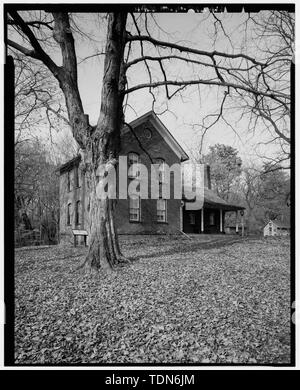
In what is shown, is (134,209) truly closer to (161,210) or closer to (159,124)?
(161,210)

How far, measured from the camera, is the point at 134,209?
10.9 m

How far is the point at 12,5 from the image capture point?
2100 millimetres

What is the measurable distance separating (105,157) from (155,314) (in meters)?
2.87

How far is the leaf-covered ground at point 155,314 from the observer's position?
2193 mm

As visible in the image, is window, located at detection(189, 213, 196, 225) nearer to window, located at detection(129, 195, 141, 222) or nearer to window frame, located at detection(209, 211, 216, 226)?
window frame, located at detection(209, 211, 216, 226)

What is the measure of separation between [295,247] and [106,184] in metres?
3.43

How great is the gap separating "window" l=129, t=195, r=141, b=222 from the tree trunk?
221 inches

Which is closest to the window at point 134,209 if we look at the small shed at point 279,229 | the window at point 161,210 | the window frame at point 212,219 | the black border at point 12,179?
the window at point 161,210

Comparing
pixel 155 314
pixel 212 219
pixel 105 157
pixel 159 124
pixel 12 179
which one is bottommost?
pixel 212 219

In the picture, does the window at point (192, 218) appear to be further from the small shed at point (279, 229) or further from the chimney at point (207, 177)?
the small shed at point (279, 229)

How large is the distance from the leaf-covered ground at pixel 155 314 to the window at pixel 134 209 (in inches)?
230

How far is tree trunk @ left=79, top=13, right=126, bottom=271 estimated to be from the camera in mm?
4652

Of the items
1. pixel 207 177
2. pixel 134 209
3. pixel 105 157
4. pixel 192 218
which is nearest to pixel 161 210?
pixel 134 209
